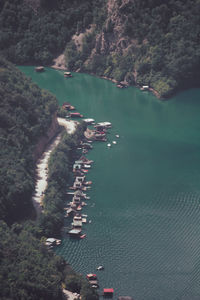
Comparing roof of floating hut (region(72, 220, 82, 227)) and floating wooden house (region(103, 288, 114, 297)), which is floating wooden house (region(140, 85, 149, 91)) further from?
floating wooden house (region(103, 288, 114, 297))

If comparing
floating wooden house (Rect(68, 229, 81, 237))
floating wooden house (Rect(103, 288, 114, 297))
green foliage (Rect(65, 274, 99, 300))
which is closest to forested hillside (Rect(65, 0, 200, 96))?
floating wooden house (Rect(68, 229, 81, 237))

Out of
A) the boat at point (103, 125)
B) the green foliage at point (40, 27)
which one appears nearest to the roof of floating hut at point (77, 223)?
the boat at point (103, 125)

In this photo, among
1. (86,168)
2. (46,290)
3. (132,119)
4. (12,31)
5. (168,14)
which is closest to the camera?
(46,290)

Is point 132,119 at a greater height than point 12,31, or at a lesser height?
lesser

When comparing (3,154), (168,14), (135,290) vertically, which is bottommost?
(135,290)

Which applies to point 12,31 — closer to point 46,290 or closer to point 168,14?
point 168,14

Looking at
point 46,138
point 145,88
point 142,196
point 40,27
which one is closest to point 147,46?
point 145,88

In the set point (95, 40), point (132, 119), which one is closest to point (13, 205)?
point (132, 119)

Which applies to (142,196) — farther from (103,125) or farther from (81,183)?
(103,125)
